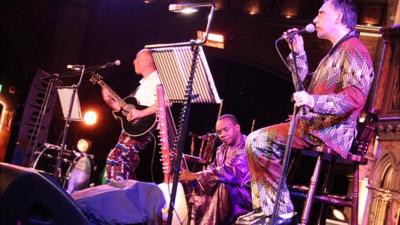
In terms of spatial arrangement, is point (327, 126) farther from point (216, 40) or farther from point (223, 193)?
point (216, 40)

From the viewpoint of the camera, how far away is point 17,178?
2.19 meters

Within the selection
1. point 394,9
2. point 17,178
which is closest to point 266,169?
point 17,178

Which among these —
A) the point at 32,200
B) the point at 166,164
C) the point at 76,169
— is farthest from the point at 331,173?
the point at 76,169

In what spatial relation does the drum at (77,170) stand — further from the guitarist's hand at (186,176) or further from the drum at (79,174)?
the guitarist's hand at (186,176)

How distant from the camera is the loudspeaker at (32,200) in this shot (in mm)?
2135

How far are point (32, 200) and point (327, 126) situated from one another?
85.4 inches

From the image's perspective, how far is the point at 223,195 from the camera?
5180 mm

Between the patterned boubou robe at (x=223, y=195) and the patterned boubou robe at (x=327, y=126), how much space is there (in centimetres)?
150

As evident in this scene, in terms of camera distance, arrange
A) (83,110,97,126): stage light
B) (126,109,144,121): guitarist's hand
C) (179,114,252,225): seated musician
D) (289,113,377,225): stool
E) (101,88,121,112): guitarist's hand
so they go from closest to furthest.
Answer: (289,113,377,225): stool < (179,114,252,225): seated musician < (126,109,144,121): guitarist's hand < (101,88,121,112): guitarist's hand < (83,110,97,126): stage light

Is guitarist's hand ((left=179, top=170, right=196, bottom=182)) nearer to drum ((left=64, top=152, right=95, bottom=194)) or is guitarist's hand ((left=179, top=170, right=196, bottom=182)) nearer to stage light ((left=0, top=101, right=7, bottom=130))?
drum ((left=64, top=152, right=95, bottom=194))

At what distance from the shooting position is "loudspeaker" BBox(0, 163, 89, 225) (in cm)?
213

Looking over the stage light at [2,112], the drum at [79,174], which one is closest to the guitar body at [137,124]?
the drum at [79,174]

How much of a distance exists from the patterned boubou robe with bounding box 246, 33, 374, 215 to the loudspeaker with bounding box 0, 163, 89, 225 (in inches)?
57.9

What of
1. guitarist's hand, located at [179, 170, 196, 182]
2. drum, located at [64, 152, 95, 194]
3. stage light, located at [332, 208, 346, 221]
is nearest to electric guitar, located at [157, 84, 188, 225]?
guitarist's hand, located at [179, 170, 196, 182]
